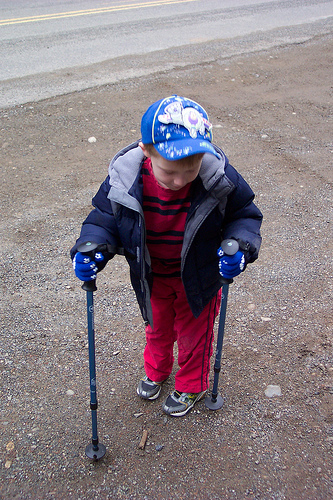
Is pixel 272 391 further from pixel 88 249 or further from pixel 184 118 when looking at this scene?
pixel 184 118

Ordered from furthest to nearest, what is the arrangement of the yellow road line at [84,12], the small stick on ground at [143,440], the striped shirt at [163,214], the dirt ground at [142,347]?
the yellow road line at [84,12], the small stick on ground at [143,440], the dirt ground at [142,347], the striped shirt at [163,214]

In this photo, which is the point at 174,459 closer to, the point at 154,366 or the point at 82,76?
the point at 154,366

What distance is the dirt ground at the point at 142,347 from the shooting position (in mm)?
2596

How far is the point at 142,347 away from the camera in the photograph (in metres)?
3.36

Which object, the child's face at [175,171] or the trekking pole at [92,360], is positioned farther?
the trekking pole at [92,360]

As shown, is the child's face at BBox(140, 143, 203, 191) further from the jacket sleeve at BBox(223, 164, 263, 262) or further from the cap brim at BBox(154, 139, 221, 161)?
the jacket sleeve at BBox(223, 164, 263, 262)

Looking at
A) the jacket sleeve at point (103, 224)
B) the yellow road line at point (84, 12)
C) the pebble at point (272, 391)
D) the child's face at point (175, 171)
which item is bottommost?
the pebble at point (272, 391)

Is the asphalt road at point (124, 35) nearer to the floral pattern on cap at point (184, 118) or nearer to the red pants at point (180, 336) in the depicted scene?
the red pants at point (180, 336)

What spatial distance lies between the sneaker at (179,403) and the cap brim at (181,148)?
1596 millimetres

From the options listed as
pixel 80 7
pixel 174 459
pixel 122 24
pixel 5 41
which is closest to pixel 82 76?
pixel 5 41

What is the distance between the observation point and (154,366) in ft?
9.87

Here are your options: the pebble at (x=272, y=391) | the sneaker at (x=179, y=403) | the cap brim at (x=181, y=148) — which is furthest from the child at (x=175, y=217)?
the pebble at (x=272, y=391)

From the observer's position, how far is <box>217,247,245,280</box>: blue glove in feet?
7.37


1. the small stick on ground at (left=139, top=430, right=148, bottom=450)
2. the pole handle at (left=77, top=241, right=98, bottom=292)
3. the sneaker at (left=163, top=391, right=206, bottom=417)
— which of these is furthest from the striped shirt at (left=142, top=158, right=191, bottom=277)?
the small stick on ground at (left=139, top=430, right=148, bottom=450)
